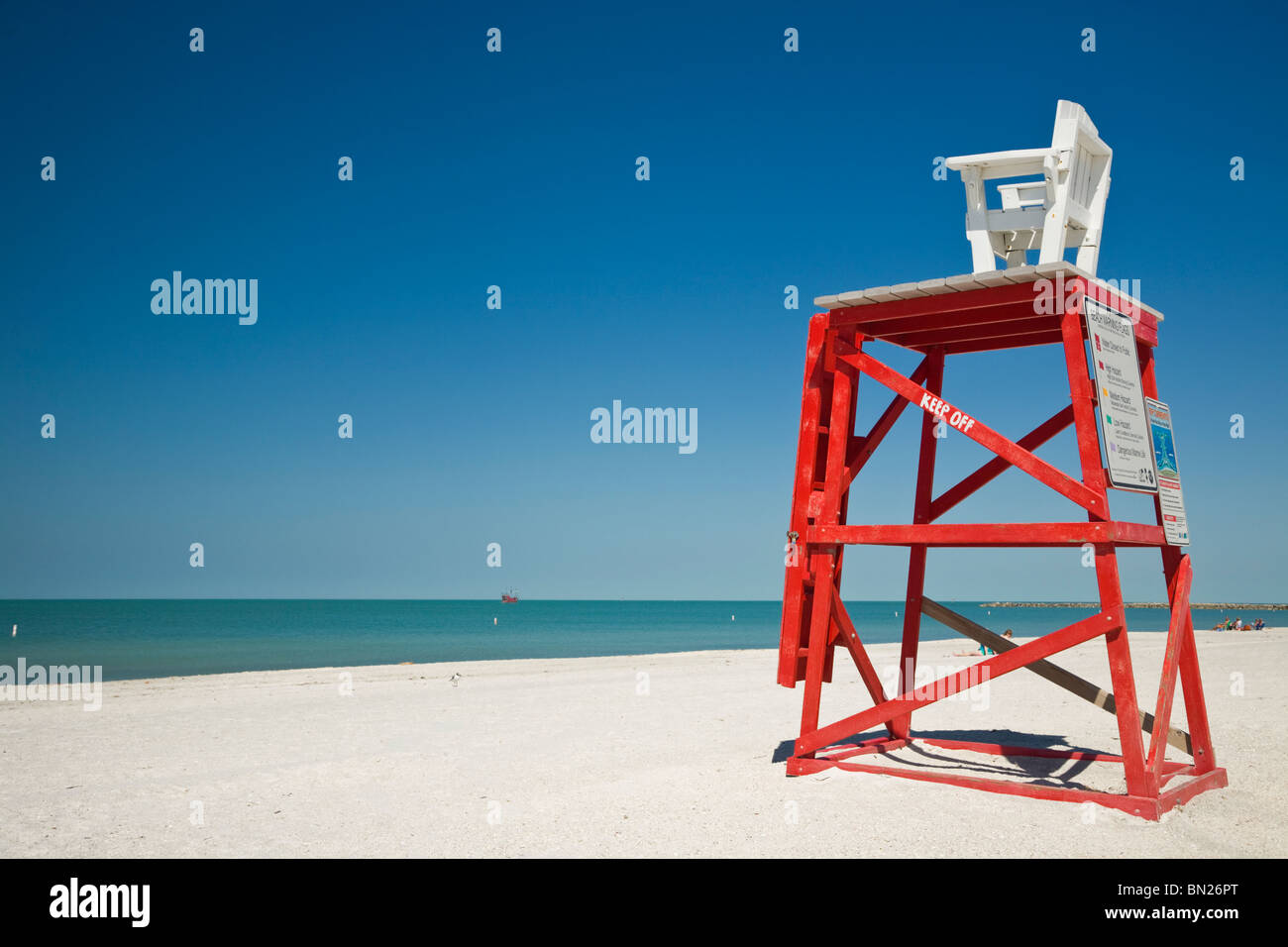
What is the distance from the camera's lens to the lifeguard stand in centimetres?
673

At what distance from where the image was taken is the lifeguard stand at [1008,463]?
6734 millimetres

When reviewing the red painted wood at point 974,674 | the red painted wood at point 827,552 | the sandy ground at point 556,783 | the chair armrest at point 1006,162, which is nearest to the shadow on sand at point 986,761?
the sandy ground at point 556,783

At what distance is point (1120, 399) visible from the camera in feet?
23.4

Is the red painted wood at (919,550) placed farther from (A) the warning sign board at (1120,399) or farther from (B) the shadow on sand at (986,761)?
(A) the warning sign board at (1120,399)

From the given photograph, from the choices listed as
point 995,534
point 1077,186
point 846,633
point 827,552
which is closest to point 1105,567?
point 995,534

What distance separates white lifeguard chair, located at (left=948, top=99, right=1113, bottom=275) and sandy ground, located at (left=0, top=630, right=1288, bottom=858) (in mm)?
4444

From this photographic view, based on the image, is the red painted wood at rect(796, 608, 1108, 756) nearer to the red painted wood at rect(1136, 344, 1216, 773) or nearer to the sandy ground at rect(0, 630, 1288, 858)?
the sandy ground at rect(0, 630, 1288, 858)

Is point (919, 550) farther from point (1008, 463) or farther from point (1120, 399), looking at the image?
point (1120, 399)
